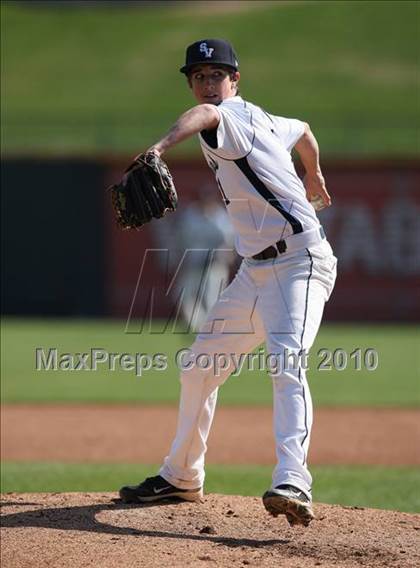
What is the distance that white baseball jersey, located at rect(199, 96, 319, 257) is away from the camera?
4879 mm

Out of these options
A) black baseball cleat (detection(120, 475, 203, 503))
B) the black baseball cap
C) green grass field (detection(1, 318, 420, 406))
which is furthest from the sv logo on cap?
green grass field (detection(1, 318, 420, 406))

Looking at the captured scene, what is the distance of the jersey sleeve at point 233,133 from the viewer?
187 inches

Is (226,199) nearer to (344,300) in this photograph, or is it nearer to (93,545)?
(93,545)

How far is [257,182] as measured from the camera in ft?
16.2

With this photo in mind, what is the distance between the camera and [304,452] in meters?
4.75

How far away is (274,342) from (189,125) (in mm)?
1063

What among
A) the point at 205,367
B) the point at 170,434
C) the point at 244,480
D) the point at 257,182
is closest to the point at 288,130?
the point at 257,182

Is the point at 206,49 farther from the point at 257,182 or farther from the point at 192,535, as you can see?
the point at 192,535

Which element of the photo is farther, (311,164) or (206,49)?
(311,164)

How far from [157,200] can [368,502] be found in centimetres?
271

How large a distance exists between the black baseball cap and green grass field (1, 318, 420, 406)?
634 centimetres

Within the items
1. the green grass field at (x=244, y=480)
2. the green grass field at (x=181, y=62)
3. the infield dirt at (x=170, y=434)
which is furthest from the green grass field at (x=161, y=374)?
the green grass field at (x=181, y=62)

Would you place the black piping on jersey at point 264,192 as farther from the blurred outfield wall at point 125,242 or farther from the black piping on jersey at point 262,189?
the blurred outfield wall at point 125,242

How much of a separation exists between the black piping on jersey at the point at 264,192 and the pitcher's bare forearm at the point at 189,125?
0.91 ft
